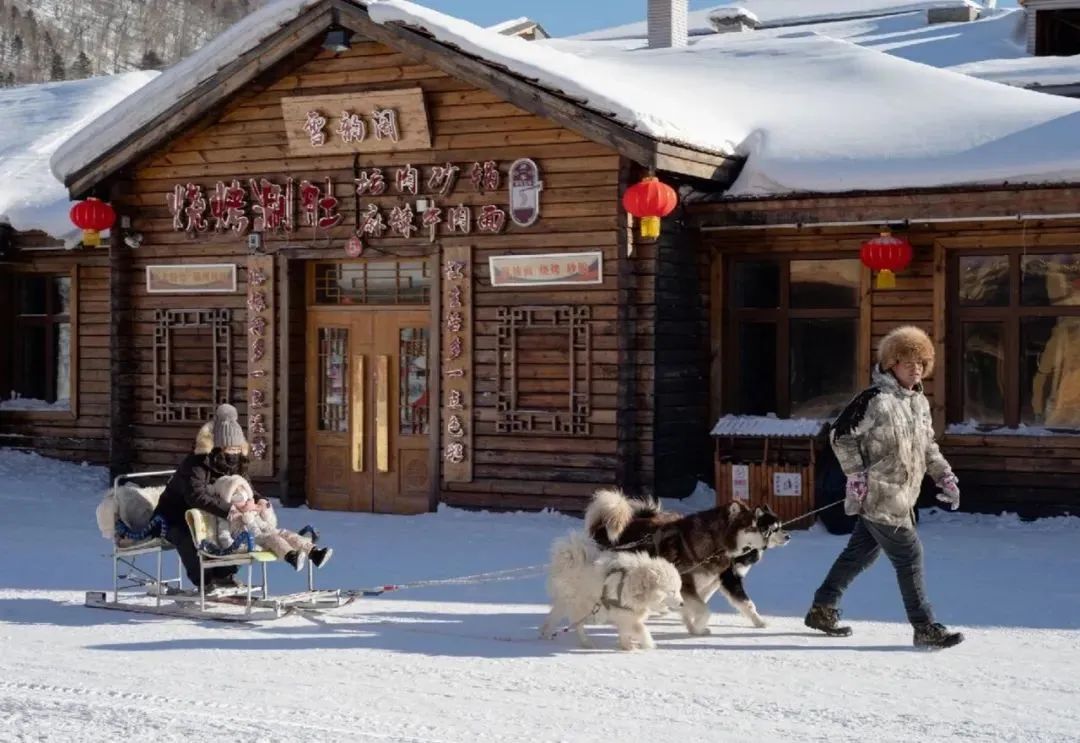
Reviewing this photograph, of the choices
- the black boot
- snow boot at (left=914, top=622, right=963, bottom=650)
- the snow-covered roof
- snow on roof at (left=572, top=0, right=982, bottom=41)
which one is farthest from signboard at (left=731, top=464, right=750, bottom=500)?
snow on roof at (left=572, top=0, right=982, bottom=41)

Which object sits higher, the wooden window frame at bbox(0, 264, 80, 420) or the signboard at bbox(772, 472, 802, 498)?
the wooden window frame at bbox(0, 264, 80, 420)

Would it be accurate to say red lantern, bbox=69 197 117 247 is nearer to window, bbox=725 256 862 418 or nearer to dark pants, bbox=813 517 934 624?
window, bbox=725 256 862 418

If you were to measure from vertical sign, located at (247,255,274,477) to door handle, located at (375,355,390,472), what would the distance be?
1126 mm

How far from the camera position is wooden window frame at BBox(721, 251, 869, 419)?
14875 millimetres

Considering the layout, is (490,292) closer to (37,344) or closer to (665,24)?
(37,344)

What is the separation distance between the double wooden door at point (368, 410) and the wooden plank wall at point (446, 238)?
9.0 inches

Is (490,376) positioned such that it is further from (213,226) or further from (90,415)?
(90,415)

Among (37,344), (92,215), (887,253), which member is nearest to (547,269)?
(887,253)

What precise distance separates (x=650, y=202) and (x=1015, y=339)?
150 inches

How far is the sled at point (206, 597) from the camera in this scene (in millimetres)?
9273

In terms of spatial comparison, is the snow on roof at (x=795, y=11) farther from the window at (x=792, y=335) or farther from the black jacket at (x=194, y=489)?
the black jacket at (x=194, y=489)

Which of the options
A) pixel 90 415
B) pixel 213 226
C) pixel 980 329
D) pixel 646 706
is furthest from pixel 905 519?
pixel 90 415

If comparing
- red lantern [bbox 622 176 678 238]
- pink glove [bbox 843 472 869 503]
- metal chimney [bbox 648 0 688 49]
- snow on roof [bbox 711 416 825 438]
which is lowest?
snow on roof [bbox 711 416 825 438]

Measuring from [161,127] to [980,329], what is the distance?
8.60 metres
